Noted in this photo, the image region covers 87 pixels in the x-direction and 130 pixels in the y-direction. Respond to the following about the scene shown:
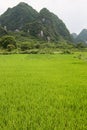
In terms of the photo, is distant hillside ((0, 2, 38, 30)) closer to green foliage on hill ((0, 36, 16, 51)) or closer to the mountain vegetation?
the mountain vegetation

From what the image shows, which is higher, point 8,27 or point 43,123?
point 8,27

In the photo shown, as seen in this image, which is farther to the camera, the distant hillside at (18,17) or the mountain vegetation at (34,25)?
the distant hillside at (18,17)

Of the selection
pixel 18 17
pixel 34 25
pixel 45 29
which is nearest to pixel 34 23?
pixel 34 25

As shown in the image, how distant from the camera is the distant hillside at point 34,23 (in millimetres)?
80750

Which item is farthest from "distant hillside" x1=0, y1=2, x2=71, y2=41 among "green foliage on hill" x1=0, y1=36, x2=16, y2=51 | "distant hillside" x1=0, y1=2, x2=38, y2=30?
"green foliage on hill" x1=0, y1=36, x2=16, y2=51

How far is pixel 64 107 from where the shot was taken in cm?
398

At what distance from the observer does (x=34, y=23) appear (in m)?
82.6

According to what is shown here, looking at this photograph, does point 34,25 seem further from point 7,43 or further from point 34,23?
point 7,43

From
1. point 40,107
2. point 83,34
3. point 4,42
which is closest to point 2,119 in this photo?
point 40,107

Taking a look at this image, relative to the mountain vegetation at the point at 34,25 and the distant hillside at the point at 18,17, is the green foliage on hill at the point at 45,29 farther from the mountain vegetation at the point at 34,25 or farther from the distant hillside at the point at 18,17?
the distant hillside at the point at 18,17

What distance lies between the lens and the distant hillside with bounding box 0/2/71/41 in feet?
265

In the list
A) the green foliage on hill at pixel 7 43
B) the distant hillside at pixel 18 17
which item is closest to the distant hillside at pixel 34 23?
the distant hillside at pixel 18 17

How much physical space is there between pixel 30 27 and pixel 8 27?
65.0ft

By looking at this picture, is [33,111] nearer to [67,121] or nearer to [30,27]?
[67,121]
